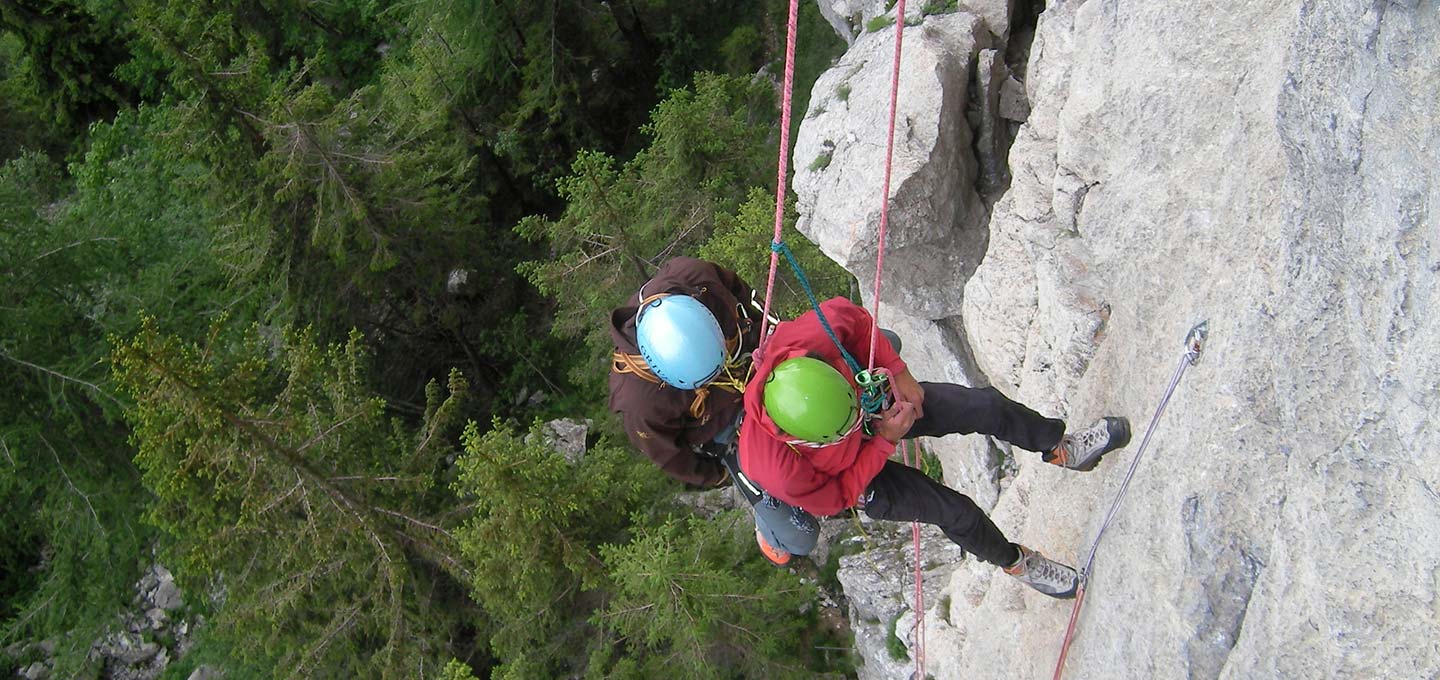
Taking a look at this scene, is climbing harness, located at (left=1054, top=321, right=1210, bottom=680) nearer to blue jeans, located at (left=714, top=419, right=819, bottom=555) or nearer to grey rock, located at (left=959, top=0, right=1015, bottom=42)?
blue jeans, located at (left=714, top=419, right=819, bottom=555)

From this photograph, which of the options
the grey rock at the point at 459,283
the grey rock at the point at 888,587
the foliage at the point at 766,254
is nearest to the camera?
the grey rock at the point at 888,587

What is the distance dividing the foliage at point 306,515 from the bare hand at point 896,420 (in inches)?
221

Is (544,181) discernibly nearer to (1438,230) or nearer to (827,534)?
(827,534)

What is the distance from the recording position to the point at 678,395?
14.8ft

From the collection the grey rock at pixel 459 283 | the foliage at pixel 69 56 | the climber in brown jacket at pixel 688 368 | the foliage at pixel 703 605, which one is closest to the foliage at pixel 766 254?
the foliage at pixel 703 605

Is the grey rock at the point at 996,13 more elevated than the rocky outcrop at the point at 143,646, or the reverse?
the grey rock at the point at 996,13

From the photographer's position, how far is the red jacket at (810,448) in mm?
4191

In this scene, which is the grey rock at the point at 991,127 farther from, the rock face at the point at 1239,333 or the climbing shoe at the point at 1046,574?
the climbing shoe at the point at 1046,574

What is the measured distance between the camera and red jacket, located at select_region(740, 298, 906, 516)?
13.8 feet

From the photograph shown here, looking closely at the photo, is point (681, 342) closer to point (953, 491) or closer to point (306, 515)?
point (953, 491)

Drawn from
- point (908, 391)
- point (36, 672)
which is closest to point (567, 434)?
point (908, 391)

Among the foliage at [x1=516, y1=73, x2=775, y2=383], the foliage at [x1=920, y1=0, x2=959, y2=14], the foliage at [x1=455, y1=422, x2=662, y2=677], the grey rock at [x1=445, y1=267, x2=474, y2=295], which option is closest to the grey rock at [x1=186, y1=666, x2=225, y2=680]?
the grey rock at [x1=445, y1=267, x2=474, y2=295]

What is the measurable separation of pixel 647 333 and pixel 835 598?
6.62m

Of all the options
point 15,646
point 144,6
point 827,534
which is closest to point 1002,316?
point 827,534
